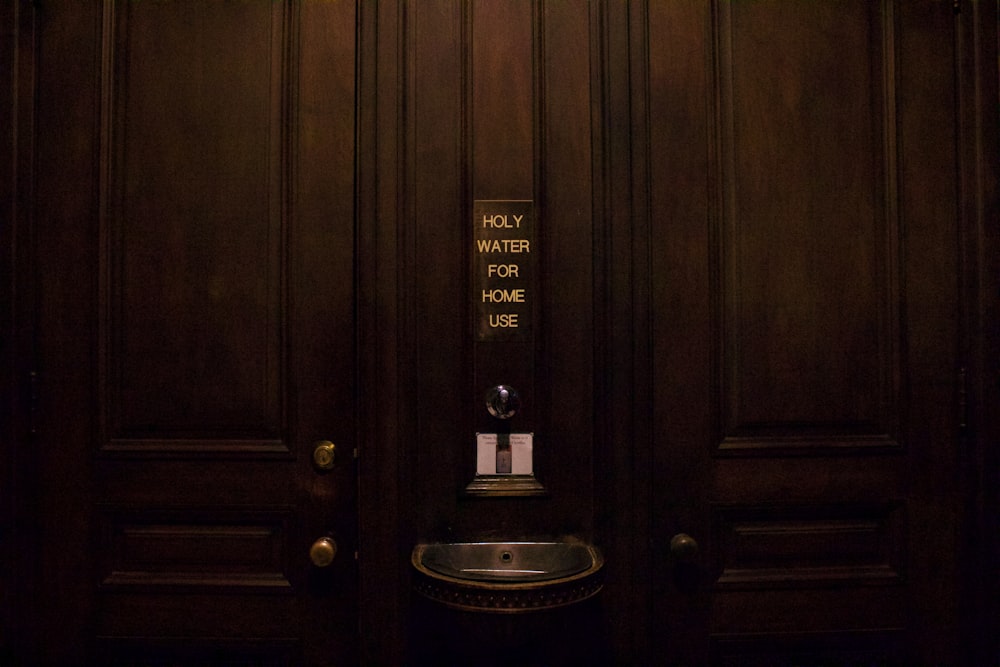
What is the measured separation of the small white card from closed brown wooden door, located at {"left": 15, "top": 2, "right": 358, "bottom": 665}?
1.24 feet

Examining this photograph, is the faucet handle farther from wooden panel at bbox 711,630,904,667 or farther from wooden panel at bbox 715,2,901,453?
wooden panel at bbox 711,630,904,667

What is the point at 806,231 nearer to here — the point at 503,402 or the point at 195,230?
the point at 503,402

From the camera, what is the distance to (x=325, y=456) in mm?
1728

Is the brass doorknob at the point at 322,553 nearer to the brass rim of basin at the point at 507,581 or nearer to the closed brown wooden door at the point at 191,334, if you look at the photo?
the closed brown wooden door at the point at 191,334

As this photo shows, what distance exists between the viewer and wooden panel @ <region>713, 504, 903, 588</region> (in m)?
1.76

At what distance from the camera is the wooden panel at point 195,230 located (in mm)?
1753

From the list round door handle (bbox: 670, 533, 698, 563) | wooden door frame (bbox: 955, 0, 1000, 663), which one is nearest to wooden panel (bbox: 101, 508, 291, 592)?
round door handle (bbox: 670, 533, 698, 563)

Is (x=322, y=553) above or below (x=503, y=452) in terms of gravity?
below

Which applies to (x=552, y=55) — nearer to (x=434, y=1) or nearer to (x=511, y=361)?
(x=434, y=1)

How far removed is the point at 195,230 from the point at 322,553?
99 cm

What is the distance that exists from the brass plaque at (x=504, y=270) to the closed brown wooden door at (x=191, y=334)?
1.26 feet

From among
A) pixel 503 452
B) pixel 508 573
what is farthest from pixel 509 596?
pixel 503 452

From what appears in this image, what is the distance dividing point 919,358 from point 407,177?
1583mm

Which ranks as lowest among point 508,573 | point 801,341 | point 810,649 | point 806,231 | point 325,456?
point 810,649
